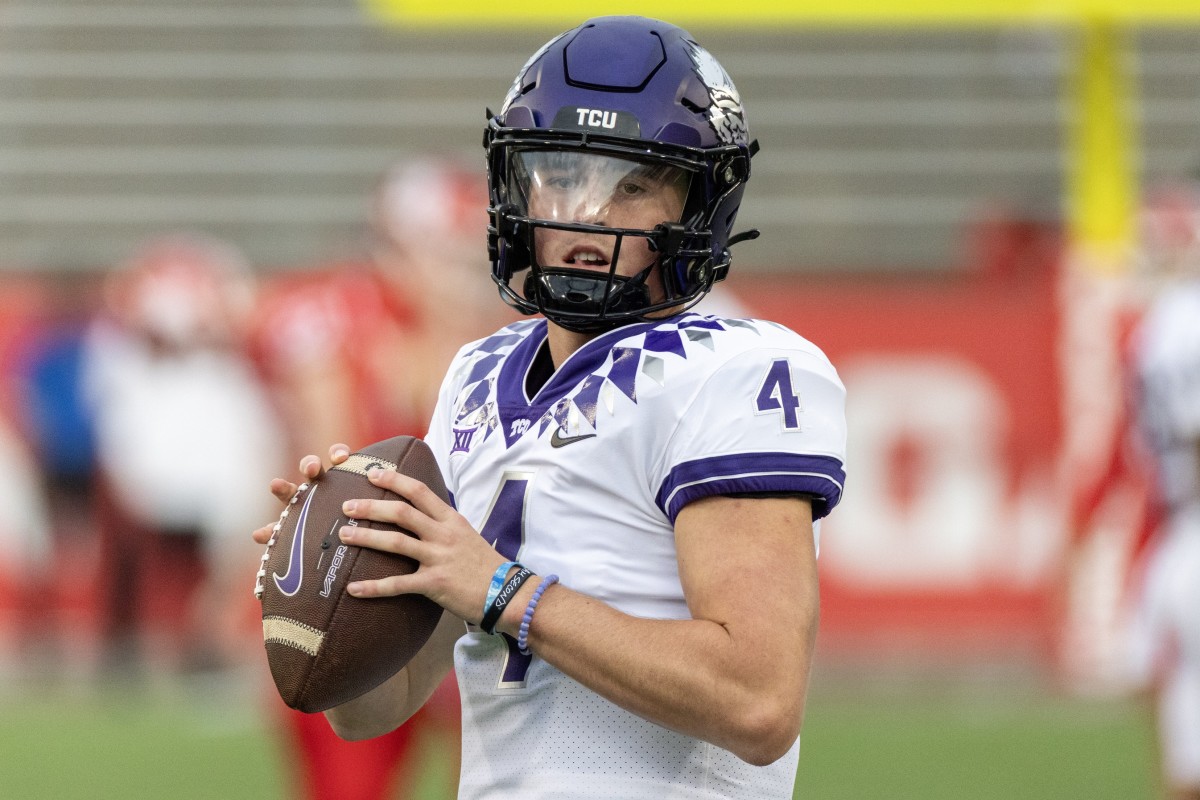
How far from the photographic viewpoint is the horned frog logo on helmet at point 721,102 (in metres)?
2.22

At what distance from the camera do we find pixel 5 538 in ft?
28.7

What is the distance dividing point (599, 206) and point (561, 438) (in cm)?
28

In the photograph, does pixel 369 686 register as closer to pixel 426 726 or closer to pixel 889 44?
pixel 426 726

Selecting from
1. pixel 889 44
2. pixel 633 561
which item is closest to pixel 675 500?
pixel 633 561

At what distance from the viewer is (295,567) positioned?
209 cm

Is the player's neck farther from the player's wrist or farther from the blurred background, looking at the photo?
the blurred background

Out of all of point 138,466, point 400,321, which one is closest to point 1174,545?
point 400,321

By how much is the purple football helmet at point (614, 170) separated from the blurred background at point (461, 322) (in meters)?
2.31

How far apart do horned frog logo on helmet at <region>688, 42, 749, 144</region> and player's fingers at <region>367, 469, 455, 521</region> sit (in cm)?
56

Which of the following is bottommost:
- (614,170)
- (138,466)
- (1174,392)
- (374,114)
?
(138,466)

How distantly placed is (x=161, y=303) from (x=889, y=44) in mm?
4821

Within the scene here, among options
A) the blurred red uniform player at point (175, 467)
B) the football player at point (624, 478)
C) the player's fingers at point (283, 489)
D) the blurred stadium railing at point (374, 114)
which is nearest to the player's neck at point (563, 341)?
the football player at point (624, 478)

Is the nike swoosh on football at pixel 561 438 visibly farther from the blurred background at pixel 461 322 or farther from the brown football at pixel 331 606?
the blurred background at pixel 461 322

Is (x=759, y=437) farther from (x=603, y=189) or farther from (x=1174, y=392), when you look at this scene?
(x=1174, y=392)
